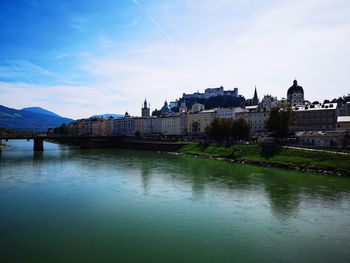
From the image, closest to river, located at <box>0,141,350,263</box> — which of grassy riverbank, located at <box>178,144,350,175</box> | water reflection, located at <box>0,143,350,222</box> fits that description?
water reflection, located at <box>0,143,350,222</box>

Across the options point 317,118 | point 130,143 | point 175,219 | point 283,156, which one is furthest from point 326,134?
point 130,143

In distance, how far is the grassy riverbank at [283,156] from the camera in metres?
42.6

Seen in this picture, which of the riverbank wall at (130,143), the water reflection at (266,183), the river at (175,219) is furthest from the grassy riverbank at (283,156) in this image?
the riverbank wall at (130,143)

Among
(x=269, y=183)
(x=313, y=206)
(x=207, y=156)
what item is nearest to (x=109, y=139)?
(x=207, y=156)

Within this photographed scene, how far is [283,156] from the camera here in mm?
51875

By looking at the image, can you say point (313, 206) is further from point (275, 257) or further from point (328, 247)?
point (275, 257)

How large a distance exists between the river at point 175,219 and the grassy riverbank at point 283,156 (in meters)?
5.37

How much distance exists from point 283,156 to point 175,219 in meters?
34.5

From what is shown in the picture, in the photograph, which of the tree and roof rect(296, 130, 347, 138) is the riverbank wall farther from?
roof rect(296, 130, 347, 138)

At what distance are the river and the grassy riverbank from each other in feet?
17.6

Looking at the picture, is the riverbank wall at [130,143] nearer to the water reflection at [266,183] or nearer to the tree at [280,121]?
the tree at [280,121]

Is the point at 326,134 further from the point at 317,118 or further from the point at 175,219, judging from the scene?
the point at 175,219

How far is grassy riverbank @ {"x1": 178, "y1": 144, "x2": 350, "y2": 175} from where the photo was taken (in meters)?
Answer: 42.6

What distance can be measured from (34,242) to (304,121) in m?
78.4
